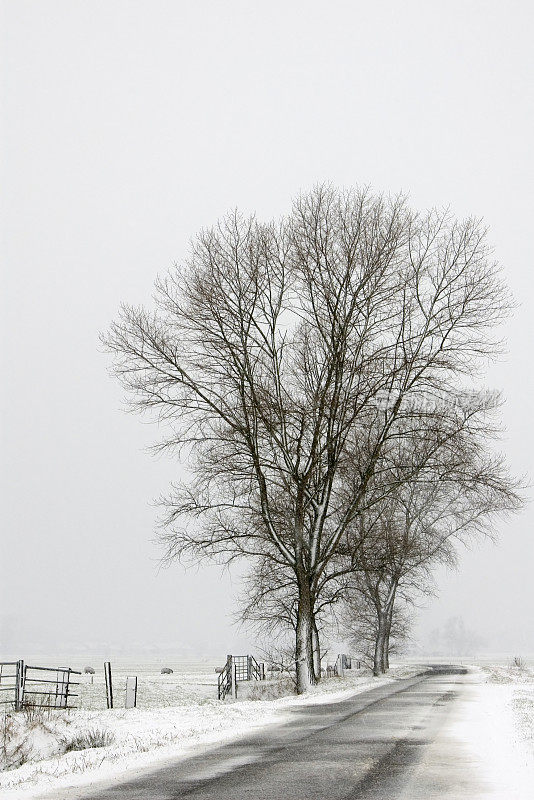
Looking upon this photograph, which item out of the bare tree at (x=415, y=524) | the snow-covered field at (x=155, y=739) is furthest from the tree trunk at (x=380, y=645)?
the snow-covered field at (x=155, y=739)

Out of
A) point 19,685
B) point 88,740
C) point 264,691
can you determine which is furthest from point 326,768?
point 264,691

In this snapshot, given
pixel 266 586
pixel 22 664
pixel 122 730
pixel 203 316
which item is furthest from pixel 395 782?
Answer: pixel 266 586

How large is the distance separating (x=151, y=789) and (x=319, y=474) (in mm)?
17508

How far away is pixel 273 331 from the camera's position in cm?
2533

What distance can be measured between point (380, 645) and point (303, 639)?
1600 centimetres

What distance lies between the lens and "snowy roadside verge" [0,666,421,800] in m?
9.26

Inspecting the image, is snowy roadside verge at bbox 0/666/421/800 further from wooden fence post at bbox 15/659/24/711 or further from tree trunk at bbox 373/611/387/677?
tree trunk at bbox 373/611/387/677

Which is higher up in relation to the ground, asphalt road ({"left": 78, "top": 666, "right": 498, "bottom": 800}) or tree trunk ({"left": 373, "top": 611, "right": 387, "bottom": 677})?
tree trunk ({"left": 373, "top": 611, "right": 387, "bottom": 677})

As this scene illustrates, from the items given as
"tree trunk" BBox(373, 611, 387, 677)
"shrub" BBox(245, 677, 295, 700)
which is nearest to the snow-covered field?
"shrub" BBox(245, 677, 295, 700)

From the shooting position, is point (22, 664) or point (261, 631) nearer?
point (22, 664)

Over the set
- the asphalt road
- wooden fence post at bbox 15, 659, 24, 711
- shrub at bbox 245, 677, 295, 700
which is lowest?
shrub at bbox 245, 677, 295, 700

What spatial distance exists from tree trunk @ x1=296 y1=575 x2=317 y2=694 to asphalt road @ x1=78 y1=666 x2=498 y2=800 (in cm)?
957

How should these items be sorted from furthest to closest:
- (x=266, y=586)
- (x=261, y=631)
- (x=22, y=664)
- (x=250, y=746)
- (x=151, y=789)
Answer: (x=261, y=631)
(x=266, y=586)
(x=22, y=664)
(x=250, y=746)
(x=151, y=789)

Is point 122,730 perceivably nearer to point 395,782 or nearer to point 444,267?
point 395,782
